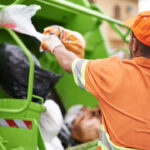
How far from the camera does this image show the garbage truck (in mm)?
1832

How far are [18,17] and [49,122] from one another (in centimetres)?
89

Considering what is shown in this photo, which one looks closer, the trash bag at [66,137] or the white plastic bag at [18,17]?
the white plastic bag at [18,17]

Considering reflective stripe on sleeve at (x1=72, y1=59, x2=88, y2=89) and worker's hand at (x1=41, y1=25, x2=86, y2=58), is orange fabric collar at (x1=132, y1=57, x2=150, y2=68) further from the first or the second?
worker's hand at (x1=41, y1=25, x2=86, y2=58)

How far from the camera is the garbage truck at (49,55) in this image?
6.01 ft

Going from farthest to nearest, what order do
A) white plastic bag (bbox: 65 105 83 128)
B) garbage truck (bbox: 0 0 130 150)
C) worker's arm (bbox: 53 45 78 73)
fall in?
white plastic bag (bbox: 65 105 83 128) → garbage truck (bbox: 0 0 130 150) → worker's arm (bbox: 53 45 78 73)

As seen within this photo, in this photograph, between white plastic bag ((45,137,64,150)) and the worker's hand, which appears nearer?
the worker's hand

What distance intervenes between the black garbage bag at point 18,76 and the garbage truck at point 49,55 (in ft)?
0.29

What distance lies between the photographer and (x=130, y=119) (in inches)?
56.2

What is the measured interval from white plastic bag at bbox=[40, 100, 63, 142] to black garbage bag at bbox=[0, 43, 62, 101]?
12 centimetres

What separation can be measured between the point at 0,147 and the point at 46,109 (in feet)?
1.54

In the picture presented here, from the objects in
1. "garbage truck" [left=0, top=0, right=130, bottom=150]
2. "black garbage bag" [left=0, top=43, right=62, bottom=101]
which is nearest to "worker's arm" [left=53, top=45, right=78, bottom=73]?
"garbage truck" [left=0, top=0, right=130, bottom=150]

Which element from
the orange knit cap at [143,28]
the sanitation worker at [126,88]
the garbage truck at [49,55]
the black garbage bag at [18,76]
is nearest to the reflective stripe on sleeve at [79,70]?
the sanitation worker at [126,88]

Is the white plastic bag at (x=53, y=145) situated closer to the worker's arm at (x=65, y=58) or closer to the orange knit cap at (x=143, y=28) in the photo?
the worker's arm at (x=65, y=58)

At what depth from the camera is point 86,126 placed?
115 inches
